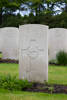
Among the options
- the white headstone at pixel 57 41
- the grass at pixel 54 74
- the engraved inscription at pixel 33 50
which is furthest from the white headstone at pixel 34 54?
the white headstone at pixel 57 41

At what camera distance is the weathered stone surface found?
14.9 m

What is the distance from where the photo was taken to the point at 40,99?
219 inches

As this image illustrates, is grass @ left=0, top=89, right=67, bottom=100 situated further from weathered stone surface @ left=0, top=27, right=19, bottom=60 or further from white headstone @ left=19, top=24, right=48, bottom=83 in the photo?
weathered stone surface @ left=0, top=27, right=19, bottom=60

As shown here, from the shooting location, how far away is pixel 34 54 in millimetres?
7441

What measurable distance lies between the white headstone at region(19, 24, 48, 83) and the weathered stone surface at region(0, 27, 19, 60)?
7.40 m

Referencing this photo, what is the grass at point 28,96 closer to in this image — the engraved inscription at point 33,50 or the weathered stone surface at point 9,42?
the engraved inscription at point 33,50

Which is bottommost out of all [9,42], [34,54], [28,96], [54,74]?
[54,74]

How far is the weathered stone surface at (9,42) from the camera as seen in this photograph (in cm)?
1488

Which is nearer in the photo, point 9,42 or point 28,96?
point 28,96

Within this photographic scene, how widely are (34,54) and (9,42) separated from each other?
772 centimetres

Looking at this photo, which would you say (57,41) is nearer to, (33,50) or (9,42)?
(9,42)

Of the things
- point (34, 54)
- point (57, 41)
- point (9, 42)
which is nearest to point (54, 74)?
point (34, 54)

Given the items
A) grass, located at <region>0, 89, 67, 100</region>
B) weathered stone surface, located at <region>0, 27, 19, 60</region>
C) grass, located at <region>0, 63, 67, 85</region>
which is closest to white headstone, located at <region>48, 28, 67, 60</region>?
weathered stone surface, located at <region>0, 27, 19, 60</region>

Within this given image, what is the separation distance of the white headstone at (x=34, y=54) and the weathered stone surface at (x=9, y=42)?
740 cm
